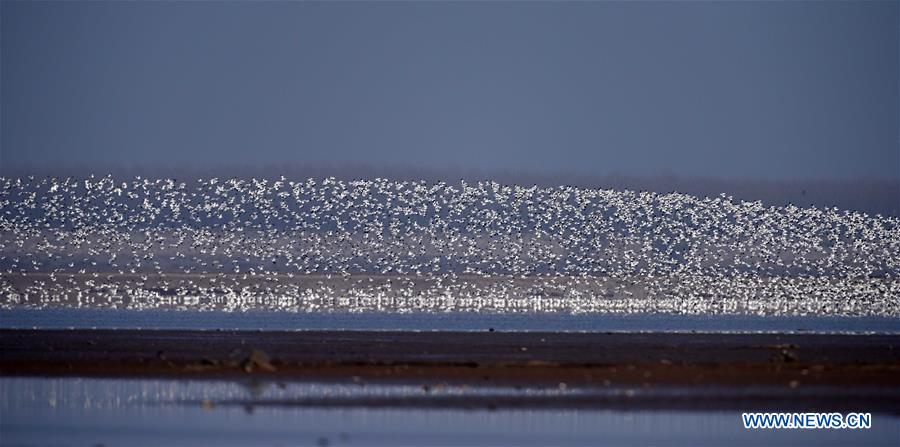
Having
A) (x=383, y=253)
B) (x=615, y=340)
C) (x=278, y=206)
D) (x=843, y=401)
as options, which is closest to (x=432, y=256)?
(x=383, y=253)

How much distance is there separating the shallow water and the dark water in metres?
9.07

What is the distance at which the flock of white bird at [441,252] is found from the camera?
1586 inches

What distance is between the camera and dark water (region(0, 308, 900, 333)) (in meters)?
32.2

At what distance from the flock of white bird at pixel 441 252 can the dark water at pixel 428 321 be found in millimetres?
1742

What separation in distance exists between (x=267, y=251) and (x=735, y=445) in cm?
2617

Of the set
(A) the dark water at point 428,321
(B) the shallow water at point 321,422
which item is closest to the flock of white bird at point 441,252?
(A) the dark water at point 428,321

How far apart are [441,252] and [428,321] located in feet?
31.4

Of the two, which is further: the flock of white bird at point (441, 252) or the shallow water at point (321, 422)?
the flock of white bird at point (441, 252)

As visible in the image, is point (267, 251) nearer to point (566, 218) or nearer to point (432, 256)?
point (432, 256)

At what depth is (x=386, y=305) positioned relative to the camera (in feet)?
129

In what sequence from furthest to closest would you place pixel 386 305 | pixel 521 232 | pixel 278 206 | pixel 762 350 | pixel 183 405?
pixel 278 206 < pixel 521 232 < pixel 386 305 < pixel 762 350 < pixel 183 405

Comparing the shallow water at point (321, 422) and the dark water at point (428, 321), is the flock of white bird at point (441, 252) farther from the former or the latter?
the shallow water at point (321, 422)

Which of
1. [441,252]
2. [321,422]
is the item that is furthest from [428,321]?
[321,422]

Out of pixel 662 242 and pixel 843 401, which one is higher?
pixel 662 242
